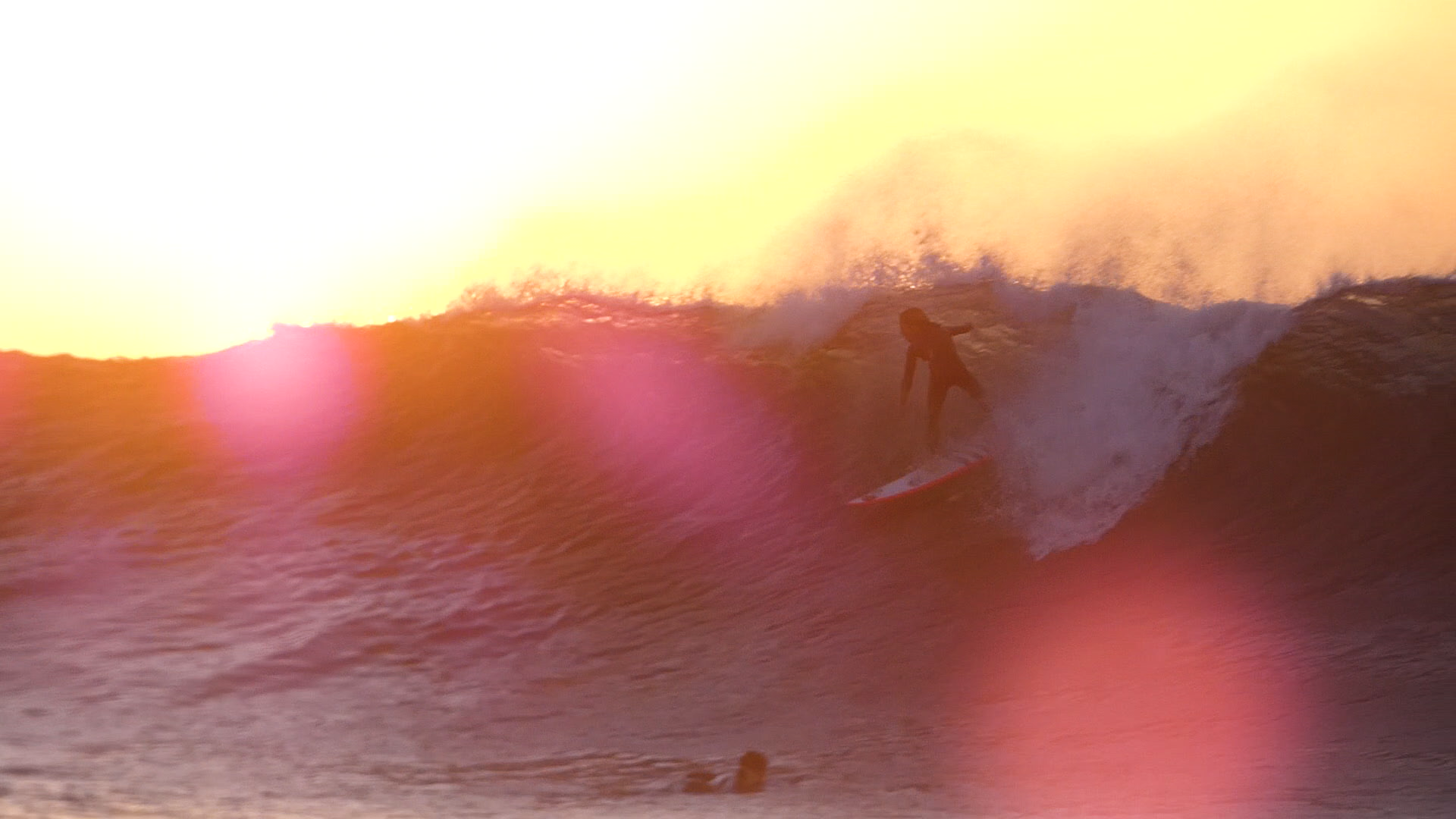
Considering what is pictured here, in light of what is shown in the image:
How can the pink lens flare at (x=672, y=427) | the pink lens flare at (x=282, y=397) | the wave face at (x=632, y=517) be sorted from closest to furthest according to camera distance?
1. the wave face at (x=632, y=517)
2. the pink lens flare at (x=672, y=427)
3. the pink lens flare at (x=282, y=397)

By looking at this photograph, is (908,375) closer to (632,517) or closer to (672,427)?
(632,517)

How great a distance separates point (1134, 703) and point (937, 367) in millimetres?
4549

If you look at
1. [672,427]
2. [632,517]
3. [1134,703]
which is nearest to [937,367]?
[632,517]

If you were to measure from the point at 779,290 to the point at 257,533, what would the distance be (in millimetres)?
6728

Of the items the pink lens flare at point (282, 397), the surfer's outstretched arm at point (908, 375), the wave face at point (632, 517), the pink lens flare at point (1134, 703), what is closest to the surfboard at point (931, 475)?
the wave face at point (632, 517)

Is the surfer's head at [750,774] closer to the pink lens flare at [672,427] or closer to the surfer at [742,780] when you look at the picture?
the surfer at [742,780]

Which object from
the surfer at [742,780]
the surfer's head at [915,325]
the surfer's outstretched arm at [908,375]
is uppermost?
the surfer's head at [915,325]

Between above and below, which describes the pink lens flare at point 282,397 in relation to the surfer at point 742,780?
above

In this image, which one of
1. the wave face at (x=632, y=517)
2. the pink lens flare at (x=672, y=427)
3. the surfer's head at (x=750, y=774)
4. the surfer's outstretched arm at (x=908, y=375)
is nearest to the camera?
the surfer's head at (x=750, y=774)

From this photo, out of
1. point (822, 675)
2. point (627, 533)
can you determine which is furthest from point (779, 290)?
point (822, 675)

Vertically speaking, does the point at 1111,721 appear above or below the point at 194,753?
below

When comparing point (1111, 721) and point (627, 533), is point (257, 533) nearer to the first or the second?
point (627, 533)

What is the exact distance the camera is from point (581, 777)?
5727mm

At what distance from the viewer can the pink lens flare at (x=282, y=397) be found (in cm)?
1264
